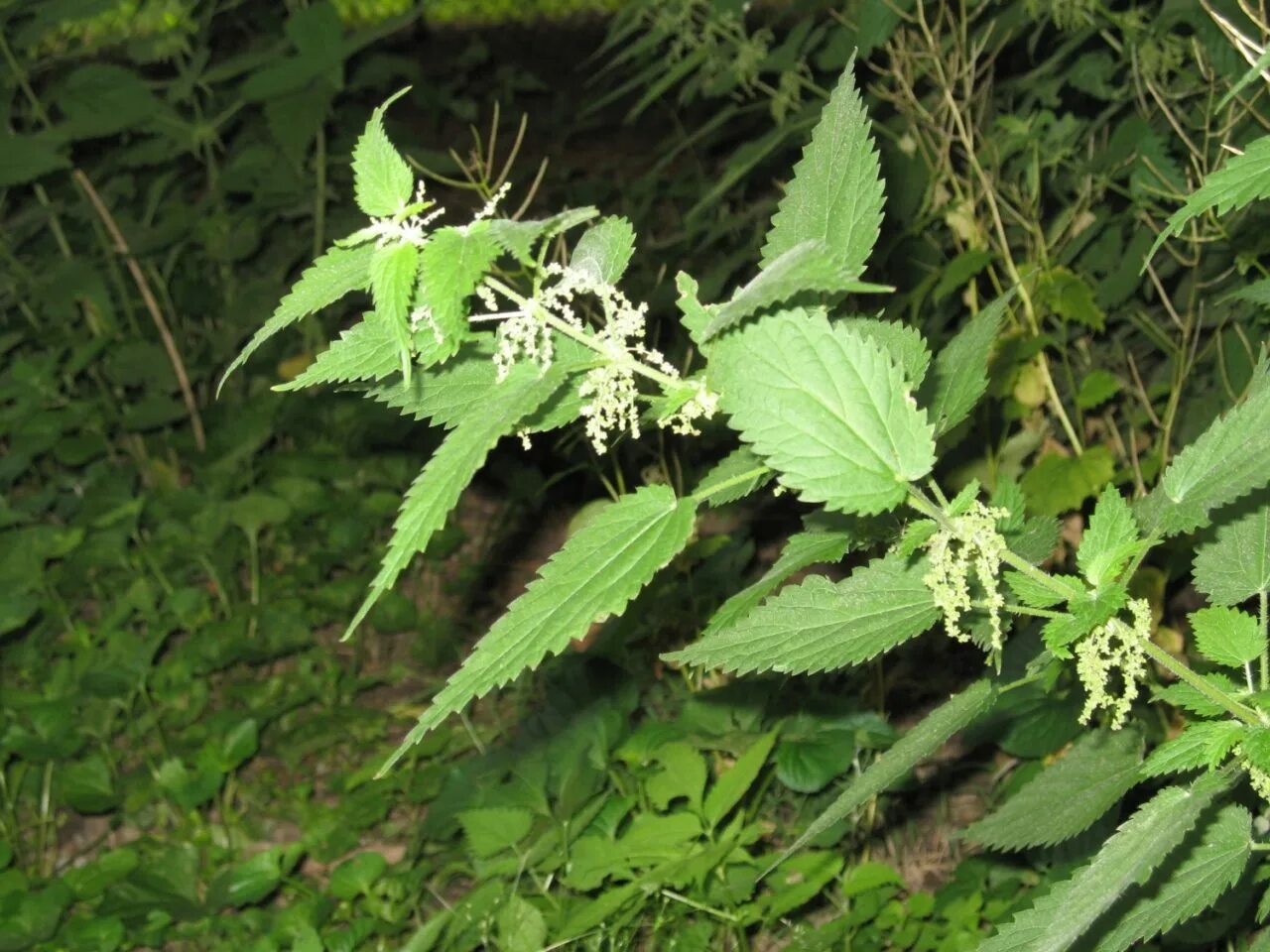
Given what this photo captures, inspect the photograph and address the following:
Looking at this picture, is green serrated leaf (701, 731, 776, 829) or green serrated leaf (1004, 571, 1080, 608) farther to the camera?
green serrated leaf (701, 731, 776, 829)

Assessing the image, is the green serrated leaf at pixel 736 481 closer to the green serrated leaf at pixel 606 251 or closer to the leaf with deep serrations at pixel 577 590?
the leaf with deep serrations at pixel 577 590

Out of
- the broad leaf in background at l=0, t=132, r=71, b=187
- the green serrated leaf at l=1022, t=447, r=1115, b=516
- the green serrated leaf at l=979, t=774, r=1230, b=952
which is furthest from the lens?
the broad leaf in background at l=0, t=132, r=71, b=187

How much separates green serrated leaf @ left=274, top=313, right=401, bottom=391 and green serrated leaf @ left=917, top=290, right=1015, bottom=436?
486 millimetres

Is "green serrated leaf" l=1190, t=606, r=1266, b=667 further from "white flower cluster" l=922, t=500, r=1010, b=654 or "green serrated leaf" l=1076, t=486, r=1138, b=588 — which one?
"white flower cluster" l=922, t=500, r=1010, b=654

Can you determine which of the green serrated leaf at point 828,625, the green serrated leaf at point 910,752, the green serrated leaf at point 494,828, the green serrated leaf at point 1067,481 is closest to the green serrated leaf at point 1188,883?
the green serrated leaf at point 910,752

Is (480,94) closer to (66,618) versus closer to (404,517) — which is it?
(66,618)

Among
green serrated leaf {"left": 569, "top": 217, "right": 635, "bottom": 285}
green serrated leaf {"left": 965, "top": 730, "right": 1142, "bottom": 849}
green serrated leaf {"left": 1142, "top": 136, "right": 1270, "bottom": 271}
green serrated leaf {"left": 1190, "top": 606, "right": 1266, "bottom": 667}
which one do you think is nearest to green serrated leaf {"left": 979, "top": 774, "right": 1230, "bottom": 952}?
green serrated leaf {"left": 1190, "top": 606, "right": 1266, "bottom": 667}

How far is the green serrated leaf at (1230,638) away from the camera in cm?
120

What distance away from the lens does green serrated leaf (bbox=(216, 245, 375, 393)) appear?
967 millimetres

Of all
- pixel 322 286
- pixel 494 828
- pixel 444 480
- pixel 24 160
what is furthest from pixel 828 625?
pixel 24 160

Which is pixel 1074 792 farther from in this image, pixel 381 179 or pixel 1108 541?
pixel 381 179

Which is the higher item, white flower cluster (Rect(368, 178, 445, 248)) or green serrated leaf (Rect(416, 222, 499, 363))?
white flower cluster (Rect(368, 178, 445, 248))

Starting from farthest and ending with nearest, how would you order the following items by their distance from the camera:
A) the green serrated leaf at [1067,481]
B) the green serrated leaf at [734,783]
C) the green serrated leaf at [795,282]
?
the green serrated leaf at [1067,481], the green serrated leaf at [734,783], the green serrated leaf at [795,282]

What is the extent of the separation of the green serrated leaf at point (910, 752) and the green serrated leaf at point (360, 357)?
1.65 ft
